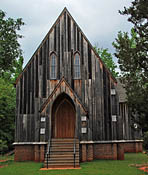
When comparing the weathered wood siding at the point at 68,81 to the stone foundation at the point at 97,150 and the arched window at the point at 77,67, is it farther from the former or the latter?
the stone foundation at the point at 97,150

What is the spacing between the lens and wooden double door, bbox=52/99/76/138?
68.2 feet

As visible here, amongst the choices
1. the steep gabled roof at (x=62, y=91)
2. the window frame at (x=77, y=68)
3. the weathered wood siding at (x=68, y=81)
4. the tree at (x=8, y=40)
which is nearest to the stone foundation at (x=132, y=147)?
the weathered wood siding at (x=68, y=81)

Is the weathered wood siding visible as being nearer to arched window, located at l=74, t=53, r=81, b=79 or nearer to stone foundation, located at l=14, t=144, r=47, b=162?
Answer: arched window, located at l=74, t=53, r=81, b=79

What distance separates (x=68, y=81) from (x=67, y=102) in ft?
5.65

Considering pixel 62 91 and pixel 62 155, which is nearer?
pixel 62 155

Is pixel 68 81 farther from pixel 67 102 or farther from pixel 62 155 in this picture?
pixel 62 155

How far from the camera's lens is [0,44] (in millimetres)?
13172

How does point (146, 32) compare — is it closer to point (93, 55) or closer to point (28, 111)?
point (93, 55)

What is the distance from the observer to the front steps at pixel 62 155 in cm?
1632

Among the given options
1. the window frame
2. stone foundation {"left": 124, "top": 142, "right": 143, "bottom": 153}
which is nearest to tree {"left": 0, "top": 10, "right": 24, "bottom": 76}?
the window frame

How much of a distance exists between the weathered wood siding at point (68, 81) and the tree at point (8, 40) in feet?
22.0

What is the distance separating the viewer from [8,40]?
13.5 meters

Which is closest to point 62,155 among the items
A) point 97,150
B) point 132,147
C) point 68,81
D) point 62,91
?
point 97,150

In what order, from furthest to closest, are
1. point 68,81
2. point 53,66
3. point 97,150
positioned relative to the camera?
point 53,66 → point 68,81 → point 97,150
